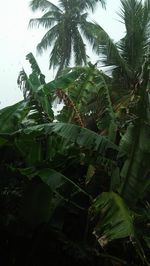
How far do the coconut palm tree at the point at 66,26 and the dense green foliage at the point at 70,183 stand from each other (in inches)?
708

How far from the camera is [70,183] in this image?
373 cm

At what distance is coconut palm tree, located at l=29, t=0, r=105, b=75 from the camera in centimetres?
2233

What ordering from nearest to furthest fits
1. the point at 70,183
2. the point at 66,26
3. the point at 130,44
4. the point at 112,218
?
the point at 112,218, the point at 70,183, the point at 130,44, the point at 66,26

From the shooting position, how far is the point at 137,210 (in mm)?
3939

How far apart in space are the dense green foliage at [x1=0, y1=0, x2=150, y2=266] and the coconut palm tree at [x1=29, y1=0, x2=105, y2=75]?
59.0ft

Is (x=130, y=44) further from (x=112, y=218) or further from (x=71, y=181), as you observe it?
(x=112, y=218)

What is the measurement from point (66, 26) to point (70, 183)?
66.7 feet

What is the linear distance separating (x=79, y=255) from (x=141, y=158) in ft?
3.69

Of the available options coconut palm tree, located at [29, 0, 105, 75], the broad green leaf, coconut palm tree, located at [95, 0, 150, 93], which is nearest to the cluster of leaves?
the broad green leaf

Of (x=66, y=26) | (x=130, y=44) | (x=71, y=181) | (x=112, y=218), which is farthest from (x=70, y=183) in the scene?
(x=66, y=26)

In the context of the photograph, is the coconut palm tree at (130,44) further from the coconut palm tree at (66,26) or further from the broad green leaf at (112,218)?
the coconut palm tree at (66,26)

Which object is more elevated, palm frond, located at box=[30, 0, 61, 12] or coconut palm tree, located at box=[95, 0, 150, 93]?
palm frond, located at box=[30, 0, 61, 12]

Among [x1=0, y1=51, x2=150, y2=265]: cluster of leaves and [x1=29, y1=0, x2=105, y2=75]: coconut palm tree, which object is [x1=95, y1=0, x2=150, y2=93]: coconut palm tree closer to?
[x1=0, y1=51, x2=150, y2=265]: cluster of leaves

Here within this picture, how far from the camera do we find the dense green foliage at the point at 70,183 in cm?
359
